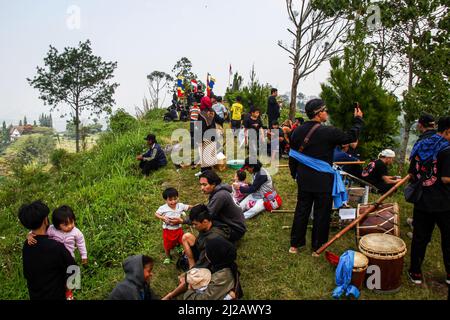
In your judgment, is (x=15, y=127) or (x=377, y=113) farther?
(x=15, y=127)

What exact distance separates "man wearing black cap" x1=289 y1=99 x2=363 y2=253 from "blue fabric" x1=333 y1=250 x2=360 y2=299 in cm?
77

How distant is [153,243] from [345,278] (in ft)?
10.3

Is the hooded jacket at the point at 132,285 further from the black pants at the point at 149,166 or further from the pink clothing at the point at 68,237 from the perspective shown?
the black pants at the point at 149,166

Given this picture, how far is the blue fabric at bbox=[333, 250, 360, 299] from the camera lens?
13.5 ft

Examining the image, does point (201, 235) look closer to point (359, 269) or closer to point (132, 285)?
point (132, 285)

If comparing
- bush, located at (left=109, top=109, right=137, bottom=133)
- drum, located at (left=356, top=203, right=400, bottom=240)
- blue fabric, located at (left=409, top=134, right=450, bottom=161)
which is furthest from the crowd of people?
bush, located at (left=109, top=109, right=137, bottom=133)

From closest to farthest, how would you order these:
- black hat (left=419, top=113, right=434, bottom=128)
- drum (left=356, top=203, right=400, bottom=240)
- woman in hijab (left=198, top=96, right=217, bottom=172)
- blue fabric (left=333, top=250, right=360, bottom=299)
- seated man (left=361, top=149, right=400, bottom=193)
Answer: blue fabric (left=333, top=250, right=360, bottom=299)
black hat (left=419, top=113, right=434, bottom=128)
drum (left=356, top=203, right=400, bottom=240)
seated man (left=361, top=149, right=400, bottom=193)
woman in hijab (left=198, top=96, right=217, bottom=172)

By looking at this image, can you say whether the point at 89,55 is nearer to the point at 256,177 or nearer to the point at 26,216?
the point at 256,177

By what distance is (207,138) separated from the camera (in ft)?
29.9

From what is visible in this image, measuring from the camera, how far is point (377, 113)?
8266mm

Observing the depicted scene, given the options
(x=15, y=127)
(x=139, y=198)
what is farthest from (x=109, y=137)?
(x=15, y=127)

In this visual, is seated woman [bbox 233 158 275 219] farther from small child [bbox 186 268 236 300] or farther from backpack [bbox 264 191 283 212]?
small child [bbox 186 268 236 300]

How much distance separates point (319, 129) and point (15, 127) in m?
67.5

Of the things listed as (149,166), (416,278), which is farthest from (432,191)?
(149,166)
